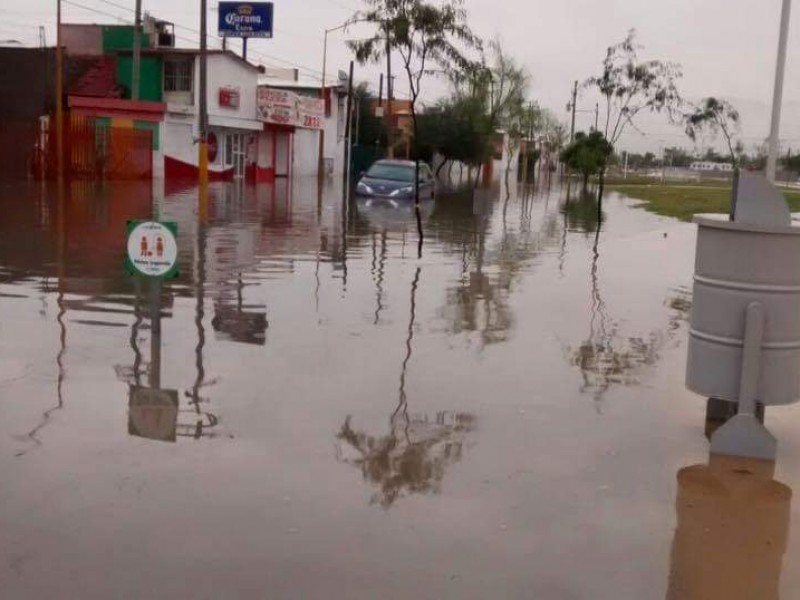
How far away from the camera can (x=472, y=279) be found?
13359 millimetres

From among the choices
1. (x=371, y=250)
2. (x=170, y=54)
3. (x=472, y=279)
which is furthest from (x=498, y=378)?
(x=170, y=54)

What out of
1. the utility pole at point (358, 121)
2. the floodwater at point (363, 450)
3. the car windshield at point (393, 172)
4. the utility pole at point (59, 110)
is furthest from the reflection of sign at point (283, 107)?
the floodwater at point (363, 450)

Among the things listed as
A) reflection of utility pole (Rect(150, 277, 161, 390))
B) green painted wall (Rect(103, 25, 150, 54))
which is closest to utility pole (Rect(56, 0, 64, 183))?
green painted wall (Rect(103, 25, 150, 54))

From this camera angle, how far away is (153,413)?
6.31 m

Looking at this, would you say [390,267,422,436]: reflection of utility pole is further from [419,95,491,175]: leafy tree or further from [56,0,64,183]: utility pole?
[419,95,491,175]: leafy tree

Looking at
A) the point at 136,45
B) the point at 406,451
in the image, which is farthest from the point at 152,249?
the point at 136,45

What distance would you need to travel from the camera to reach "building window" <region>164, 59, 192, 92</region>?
143ft

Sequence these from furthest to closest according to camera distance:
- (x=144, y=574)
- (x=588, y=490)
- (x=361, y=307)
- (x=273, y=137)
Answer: (x=273, y=137), (x=361, y=307), (x=588, y=490), (x=144, y=574)

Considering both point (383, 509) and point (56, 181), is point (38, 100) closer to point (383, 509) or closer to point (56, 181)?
point (56, 181)

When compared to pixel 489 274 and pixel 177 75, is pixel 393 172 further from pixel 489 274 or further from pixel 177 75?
pixel 489 274

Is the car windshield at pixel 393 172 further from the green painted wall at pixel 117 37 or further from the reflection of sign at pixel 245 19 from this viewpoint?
the reflection of sign at pixel 245 19

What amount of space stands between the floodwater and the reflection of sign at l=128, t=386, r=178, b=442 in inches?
0.9

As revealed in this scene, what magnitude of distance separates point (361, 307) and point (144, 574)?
6.71 meters

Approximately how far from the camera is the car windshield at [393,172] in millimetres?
32688
